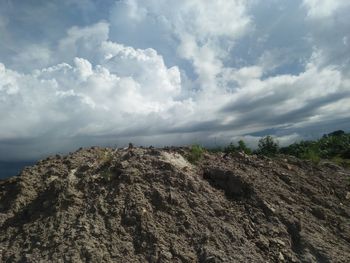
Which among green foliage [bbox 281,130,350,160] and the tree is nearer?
the tree

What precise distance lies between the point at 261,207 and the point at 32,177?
486cm

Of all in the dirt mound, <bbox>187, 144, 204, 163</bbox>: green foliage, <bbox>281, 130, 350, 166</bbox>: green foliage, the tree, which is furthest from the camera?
<bbox>281, 130, 350, 166</bbox>: green foliage

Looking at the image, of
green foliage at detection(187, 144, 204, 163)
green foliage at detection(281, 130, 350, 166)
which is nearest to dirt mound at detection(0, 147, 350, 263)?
green foliage at detection(187, 144, 204, 163)

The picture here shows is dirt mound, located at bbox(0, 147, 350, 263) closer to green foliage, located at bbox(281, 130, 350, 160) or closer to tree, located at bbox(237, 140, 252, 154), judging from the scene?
tree, located at bbox(237, 140, 252, 154)

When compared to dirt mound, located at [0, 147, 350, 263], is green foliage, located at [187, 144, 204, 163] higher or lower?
higher

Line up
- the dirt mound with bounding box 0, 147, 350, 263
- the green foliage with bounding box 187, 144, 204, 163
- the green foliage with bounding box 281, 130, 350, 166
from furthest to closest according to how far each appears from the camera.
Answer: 1. the green foliage with bounding box 281, 130, 350, 166
2. the green foliage with bounding box 187, 144, 204, 163
3. the dirt mound with bounding box 0, 147, 350, 263

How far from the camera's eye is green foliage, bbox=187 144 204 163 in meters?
9.93

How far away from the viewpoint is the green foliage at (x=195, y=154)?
993 centimetres

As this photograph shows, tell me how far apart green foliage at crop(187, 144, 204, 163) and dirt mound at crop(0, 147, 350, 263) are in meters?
0.15

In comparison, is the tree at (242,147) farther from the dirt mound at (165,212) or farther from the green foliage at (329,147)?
the green foliage at (329,147)

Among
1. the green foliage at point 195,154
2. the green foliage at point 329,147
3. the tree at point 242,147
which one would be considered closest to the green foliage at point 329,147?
the green foliage at point 329,147

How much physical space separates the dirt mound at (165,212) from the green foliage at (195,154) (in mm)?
147

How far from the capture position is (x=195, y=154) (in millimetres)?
10055

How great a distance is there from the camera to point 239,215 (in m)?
8.05
